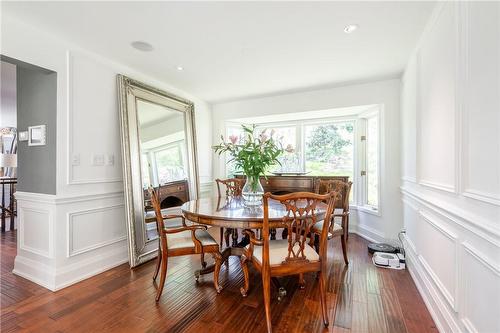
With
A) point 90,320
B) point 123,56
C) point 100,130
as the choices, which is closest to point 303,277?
point 90,320

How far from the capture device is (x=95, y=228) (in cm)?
261

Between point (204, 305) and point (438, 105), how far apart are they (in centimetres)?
241

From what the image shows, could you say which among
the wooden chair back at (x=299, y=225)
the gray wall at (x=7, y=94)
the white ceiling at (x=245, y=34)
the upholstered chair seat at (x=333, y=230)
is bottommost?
the upholstered chair seat at (x=333, y=230)

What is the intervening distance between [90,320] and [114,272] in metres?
0.87

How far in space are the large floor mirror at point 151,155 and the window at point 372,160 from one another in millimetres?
2859

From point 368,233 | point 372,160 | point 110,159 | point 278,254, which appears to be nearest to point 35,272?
point 110,159

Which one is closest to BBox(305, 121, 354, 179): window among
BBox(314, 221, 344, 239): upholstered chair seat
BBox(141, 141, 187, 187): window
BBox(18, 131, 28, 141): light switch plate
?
BBox(314, 221, 344, 239): upholstered chair seat

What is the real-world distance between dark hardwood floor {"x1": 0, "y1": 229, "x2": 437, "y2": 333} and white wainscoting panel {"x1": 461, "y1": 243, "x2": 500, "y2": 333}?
0.49 metres

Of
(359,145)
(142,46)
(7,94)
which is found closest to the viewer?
(142,46)

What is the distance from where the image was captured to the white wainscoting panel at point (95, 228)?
240cm

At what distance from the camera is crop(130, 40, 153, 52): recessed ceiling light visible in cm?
239

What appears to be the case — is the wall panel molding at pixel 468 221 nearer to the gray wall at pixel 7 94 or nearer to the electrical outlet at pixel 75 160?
the electrical outlet at pixel 75 160

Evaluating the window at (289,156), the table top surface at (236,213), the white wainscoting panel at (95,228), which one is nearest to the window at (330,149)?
the window at (289,156)

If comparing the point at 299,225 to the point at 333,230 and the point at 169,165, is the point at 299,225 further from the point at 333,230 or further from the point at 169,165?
the point at 169,165
